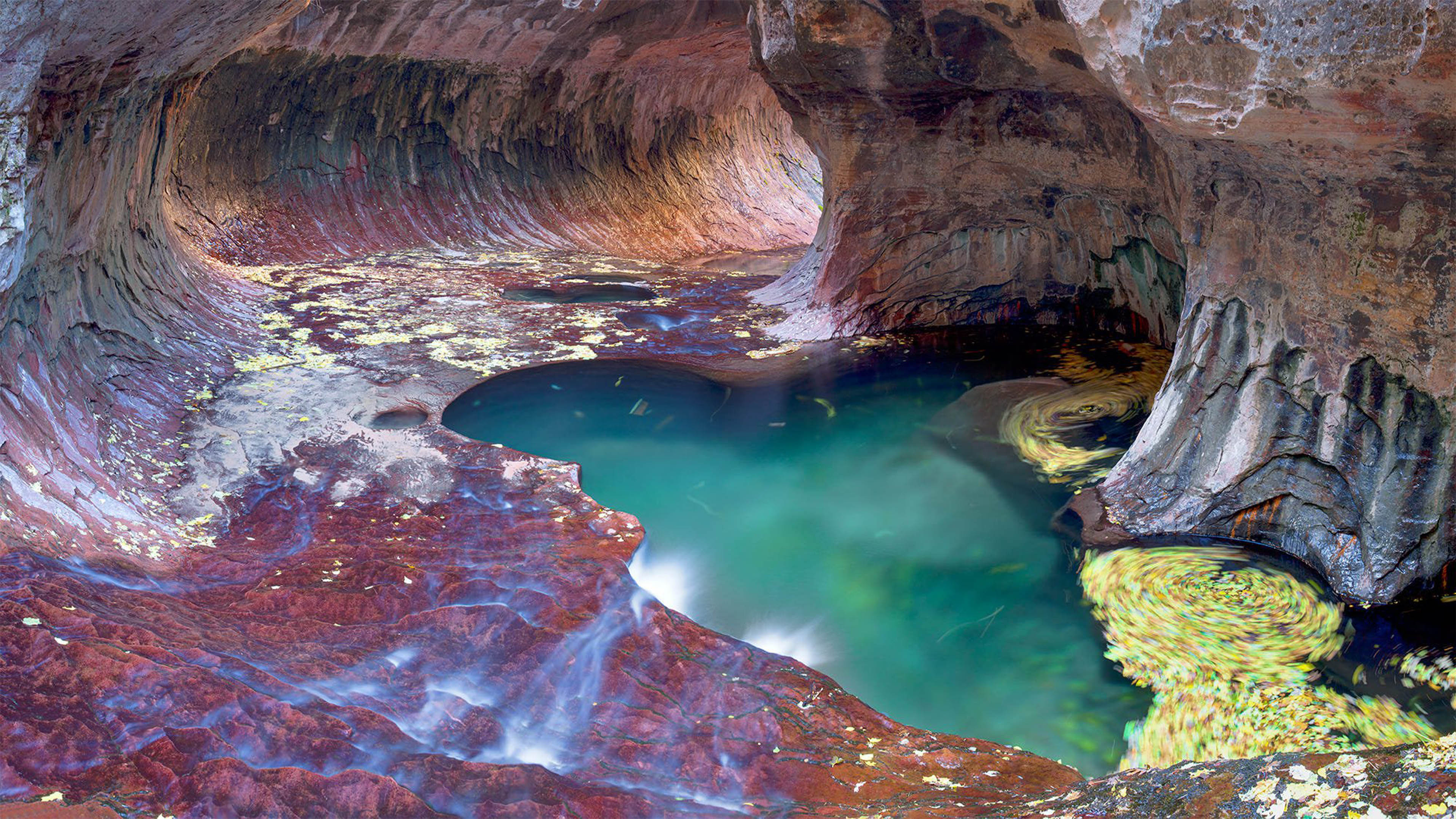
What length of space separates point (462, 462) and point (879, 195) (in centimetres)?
261

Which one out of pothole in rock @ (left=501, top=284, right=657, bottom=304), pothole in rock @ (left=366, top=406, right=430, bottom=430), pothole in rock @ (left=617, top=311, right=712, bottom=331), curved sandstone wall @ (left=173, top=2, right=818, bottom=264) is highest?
curved sandstone wall @ (left=173, top=2, right=818, bottom=264)

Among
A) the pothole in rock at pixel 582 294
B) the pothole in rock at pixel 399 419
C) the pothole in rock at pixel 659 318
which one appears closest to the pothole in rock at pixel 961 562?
the pothole in rock at pixel 399 419

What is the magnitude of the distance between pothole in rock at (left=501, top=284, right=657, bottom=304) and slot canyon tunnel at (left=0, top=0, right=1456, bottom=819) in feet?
0.12

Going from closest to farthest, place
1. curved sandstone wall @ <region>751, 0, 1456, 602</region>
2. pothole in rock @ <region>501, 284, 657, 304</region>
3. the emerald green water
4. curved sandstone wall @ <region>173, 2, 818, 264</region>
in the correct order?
curved sandstone wall @ <region>751, 0, 1456, 602</region> → the emerald green water → pothole in rock @ <region>501, 284, 657, 304</region> → curved sandstone wall @ <region>173, 2, 818, 264</region>

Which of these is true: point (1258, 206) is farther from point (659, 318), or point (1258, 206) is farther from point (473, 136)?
point (473, 136)

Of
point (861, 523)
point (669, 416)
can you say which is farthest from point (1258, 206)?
point (669, 416)

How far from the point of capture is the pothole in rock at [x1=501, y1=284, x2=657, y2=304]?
19.7ft

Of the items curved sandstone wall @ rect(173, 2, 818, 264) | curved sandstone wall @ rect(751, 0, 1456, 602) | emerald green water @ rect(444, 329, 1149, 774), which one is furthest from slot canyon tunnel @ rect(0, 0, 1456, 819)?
curved sandstone wall @ rect(173, 2, 818, 264)

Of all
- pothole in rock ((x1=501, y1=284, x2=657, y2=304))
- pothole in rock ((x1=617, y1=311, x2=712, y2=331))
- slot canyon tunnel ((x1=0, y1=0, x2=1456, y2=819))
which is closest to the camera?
slot canyon tunnel ((x1=0, y1=0, x2=1456, y2=819))

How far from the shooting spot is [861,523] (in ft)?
11.2

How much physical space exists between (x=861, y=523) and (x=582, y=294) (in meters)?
3.26

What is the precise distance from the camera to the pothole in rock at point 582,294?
237 inches

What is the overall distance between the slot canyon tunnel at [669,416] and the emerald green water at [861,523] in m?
0.13

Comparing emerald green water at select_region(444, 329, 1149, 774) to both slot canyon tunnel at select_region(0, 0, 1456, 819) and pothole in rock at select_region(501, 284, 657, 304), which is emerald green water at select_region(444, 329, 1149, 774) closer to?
slot canyon tunnel at select_region(0, 0, 1456, 819)
